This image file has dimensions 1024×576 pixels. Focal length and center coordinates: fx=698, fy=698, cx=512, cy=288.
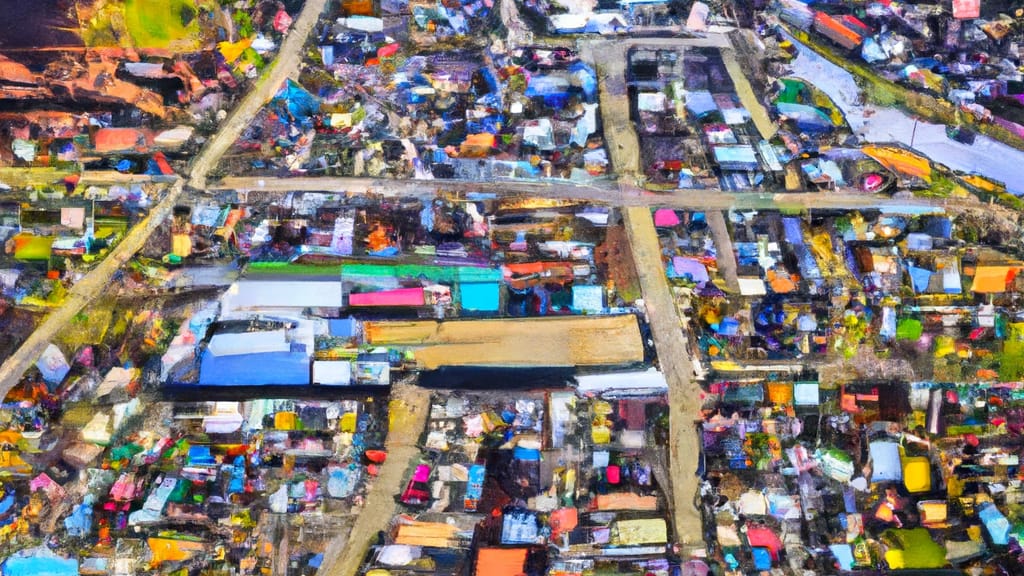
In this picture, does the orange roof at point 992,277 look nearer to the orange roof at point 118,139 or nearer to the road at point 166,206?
the road at point 166,206

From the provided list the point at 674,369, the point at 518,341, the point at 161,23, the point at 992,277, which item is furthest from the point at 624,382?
the point at 161,23

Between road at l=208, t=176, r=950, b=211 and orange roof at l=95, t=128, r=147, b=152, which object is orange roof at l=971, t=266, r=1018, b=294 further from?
orange roof at l=95, t=128, r=147, b=152

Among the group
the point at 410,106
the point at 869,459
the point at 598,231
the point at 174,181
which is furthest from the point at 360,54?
the point at 869,459

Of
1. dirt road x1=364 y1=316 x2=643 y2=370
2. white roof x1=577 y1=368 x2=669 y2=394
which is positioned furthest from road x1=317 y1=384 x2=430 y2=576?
white roof x1=577 y1=368 x2=669 y2=394

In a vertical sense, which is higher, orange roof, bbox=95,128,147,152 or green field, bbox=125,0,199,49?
green field, bbox=125,0,199,49

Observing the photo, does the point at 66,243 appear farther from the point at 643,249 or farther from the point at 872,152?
the point at 872,152

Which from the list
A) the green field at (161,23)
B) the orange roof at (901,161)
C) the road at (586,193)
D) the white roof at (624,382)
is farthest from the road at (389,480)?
the orange roof at (901,161)
